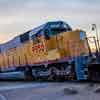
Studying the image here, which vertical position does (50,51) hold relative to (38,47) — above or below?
below

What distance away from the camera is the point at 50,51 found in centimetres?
2653

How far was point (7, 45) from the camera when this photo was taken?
33188mm

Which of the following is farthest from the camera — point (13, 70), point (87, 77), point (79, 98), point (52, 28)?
point (13, 70)

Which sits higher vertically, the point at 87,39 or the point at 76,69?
the point at 87,39

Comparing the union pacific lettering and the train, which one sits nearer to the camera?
the train

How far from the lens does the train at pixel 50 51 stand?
24844mm

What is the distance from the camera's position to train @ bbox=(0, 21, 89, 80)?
24.8m

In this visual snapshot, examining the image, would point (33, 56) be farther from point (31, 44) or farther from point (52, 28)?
point (52, 28)

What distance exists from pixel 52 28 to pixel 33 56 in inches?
113

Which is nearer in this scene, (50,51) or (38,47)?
(50,51)

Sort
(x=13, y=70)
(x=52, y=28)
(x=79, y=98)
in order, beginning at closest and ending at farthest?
1. (x=79, y=98)
2. (x=52, y=28)
3. (x=13, y=70)

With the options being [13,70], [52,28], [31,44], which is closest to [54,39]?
[52,28]

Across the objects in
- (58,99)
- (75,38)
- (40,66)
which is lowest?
(58,99)

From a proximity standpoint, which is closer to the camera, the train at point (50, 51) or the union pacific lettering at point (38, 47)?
the train at point (50, 51)
